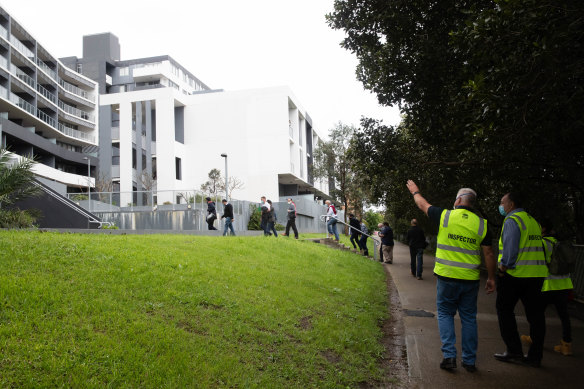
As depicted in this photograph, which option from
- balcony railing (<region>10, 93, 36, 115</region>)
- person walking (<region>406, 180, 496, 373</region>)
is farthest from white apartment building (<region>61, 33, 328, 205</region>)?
person walking (<region>406, 180, 496, 373</region>)

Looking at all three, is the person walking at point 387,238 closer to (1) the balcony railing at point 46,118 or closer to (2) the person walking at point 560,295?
(2) the person walking at point 560,295

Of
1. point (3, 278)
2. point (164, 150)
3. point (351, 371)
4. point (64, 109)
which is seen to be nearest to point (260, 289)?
point (351, 371)

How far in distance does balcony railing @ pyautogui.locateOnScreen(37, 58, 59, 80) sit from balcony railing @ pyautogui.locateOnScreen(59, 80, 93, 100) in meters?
1.79

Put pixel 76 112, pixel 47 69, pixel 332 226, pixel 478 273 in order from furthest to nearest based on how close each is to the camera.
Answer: pixel 76 112 < pixel 47 69 < pixel 332 226 < pixel 478 273

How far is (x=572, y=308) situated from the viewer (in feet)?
24.9

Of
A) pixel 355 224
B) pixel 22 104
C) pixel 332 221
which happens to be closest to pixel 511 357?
pixel 355 224

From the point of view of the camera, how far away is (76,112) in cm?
5166

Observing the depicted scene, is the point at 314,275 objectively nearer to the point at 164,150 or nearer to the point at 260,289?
the point at 260,289

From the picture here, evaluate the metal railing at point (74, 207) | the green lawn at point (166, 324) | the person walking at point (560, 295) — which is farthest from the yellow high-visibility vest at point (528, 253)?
the metal railing at point (74, 207)

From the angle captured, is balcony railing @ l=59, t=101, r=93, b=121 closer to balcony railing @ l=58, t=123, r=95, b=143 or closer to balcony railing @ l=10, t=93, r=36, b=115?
balcony railing @ l=58, t=123, r=95, b=143

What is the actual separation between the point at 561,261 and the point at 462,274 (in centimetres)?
148

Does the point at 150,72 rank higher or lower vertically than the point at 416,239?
higher

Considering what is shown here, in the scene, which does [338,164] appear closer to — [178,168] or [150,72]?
[178,168]

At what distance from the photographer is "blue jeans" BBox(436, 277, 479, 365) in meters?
4.52
